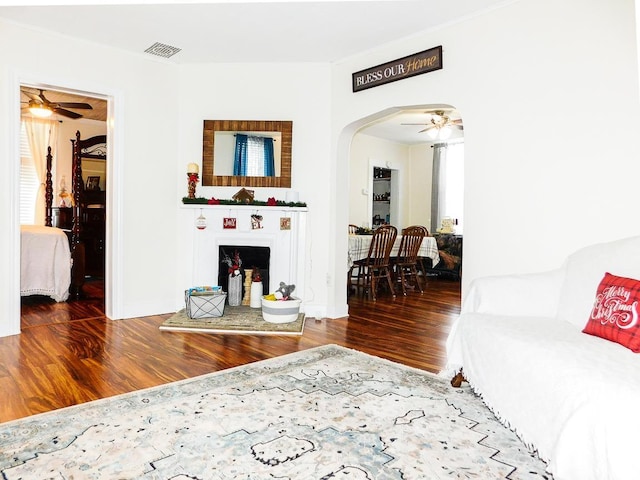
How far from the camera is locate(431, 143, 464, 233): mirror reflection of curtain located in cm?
845

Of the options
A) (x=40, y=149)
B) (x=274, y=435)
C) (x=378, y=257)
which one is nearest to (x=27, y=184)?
(x=40, y=149)

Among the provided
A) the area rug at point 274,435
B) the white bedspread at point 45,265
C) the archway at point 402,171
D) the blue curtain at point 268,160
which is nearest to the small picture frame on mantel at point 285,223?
the blue curtain at point 268,160

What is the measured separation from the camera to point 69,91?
4.20 meters

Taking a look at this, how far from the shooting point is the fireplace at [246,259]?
4.88 metres

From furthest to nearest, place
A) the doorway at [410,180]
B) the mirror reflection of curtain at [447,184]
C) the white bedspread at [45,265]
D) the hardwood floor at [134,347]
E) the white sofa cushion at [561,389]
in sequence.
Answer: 1. the mirror reflection of curtain at [447,184]
2. the doorway at [410,180]
3. the white bedspread at [45,265]
4. the hardwood floor at [134,347]
5. the white sofa cushion at [561,389]

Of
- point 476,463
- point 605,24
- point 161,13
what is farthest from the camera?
point 161,13

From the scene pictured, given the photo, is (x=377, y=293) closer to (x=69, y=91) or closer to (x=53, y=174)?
(x=69, y=91)

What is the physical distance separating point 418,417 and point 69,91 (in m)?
3.99

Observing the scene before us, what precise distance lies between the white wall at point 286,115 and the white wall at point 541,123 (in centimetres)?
120

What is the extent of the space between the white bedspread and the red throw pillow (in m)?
5.08

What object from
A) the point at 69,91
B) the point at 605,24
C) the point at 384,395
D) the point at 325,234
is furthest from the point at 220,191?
the point at 605,24

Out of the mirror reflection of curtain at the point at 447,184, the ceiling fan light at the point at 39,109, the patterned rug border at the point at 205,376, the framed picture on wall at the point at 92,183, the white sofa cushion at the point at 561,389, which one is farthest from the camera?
the mirror reflection of curtain at the point at 447,184

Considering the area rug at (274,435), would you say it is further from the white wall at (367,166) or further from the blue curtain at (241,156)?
the white wall at (367,166)

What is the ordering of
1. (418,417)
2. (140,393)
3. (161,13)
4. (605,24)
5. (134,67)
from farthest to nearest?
(134,67), (161,13), (605,24), (140,393), (418,417)
